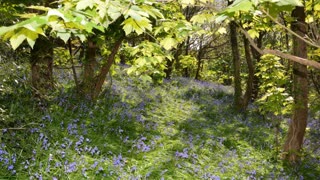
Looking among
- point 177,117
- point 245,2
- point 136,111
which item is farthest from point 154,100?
point 245,2

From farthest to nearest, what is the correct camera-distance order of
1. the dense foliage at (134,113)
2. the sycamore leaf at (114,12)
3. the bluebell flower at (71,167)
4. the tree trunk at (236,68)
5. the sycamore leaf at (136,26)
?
the tree trunk at (236,68) → the bluebell flower at (71,167) → the dense foliage at (134,113) → the sycamore leaf at (136,26) → the sycamore leaf at (114,12)

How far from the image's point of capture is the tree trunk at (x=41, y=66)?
18.8 ft

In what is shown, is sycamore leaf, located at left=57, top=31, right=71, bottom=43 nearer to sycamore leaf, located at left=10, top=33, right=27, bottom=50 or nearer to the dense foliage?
the dense foliage

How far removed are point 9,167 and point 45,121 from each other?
67.1 inches

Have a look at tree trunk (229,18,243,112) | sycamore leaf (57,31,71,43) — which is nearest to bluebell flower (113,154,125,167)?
sycamore leaf (57,31,71,43)

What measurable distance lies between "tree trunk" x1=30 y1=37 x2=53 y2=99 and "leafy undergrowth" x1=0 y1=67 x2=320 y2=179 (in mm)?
416

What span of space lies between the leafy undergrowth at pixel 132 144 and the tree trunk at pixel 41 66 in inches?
16.4

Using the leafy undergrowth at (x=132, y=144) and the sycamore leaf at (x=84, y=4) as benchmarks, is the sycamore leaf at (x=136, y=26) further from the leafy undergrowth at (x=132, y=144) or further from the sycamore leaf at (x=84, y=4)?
the leafy undergrowth at (x=132, y=144)

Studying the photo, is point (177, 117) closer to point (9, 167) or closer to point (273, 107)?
point (273, 107)

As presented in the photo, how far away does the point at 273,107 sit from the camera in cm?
689

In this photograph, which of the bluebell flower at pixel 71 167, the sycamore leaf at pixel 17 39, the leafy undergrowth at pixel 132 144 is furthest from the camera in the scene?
the leafy undergrowth at pixel 132 144

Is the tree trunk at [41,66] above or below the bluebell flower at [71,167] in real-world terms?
above

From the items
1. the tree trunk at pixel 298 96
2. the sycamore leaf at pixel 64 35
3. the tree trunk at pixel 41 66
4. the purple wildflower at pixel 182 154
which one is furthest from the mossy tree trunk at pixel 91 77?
the sycamore leaf at pixel 64 35

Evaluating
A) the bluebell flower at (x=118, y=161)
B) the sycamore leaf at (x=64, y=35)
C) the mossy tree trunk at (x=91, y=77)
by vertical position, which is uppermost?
the sycamore leaf at (x=64, y=35)
